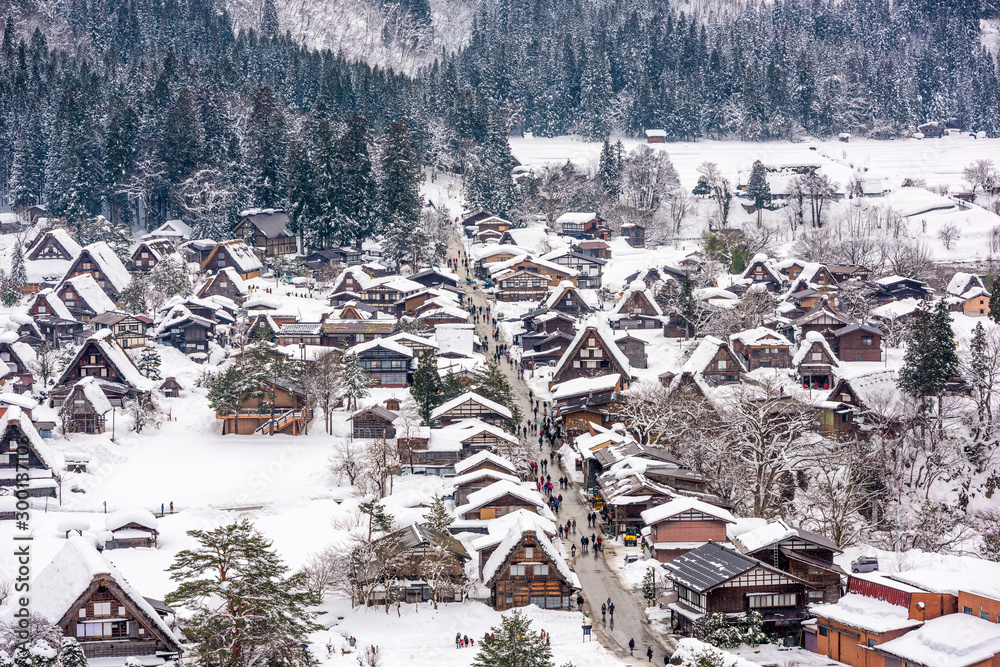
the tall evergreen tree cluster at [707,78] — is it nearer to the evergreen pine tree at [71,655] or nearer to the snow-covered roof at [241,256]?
the snow-covered roof at [241,256]

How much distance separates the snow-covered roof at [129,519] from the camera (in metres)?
43.3

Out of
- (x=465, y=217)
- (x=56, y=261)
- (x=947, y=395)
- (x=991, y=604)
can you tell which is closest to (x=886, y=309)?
(x=947, y=395)

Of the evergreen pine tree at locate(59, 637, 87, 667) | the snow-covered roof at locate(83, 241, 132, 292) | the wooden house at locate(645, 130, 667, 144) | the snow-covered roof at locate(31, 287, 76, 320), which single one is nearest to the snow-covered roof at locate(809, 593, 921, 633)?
the evergreen pine tree at locate(59, 637, 87, 667)

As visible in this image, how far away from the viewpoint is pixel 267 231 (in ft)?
278

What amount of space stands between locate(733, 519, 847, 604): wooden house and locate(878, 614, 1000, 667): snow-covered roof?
4.39 meters

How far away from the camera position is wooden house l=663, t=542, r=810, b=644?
121 feet

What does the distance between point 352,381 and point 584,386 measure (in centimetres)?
1153

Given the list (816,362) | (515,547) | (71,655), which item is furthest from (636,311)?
(71,655)

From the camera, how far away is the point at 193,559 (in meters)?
28.6

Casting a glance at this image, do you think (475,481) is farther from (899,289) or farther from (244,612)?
(899,289)

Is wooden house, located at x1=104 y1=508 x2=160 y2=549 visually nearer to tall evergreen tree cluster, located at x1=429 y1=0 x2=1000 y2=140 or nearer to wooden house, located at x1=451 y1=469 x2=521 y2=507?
wooden house, located at x1=451 y1=469 x2=521 y2=507

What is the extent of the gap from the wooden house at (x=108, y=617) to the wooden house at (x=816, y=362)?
4140 centimetres

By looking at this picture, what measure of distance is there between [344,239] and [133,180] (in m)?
17.7

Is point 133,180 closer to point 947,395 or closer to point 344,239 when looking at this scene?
point 344,239
